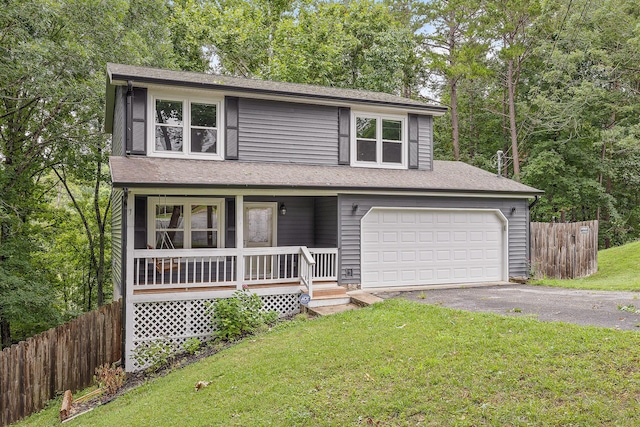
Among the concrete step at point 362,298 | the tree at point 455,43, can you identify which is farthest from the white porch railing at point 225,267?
the tree at point 455,43

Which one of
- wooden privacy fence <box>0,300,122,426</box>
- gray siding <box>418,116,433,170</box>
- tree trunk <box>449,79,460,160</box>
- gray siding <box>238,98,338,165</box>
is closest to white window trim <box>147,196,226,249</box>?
gray siding <box>238,98,338,165</box>

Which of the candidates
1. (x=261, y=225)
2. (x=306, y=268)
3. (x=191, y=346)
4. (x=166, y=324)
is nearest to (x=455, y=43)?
(x=261, y=225)

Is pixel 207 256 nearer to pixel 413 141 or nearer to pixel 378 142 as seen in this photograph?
pixel 378 142

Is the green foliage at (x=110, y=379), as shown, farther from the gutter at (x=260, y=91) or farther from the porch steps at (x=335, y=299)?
the gutter at (x=260, y=91)

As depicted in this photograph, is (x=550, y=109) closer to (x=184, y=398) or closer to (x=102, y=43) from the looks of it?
(x=102, y=43)

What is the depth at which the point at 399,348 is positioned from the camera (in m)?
5.85

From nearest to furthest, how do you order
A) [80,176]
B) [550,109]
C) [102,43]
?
[102,43] → [80,176] → [550,109]

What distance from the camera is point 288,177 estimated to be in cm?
985

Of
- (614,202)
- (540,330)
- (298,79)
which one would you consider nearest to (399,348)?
(540,330)

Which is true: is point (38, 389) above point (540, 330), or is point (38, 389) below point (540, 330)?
below

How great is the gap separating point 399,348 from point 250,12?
73.4ft

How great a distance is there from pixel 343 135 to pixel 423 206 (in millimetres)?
3000

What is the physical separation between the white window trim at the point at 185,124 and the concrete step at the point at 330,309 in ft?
14.9

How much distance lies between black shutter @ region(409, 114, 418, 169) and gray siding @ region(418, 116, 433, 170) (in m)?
0.13
